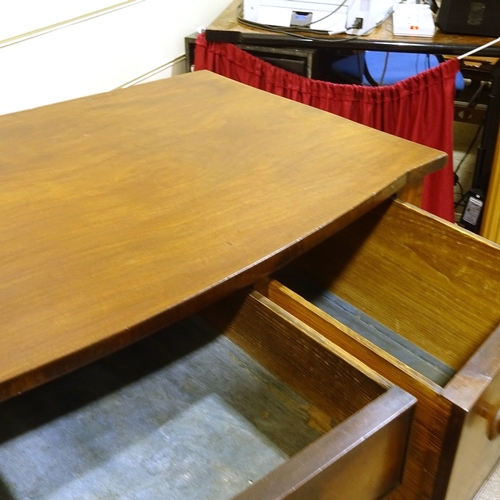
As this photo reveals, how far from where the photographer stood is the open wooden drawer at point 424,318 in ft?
1.83

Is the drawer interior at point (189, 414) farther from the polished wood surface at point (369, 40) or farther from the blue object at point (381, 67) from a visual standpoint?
the blue object at point (381, 67)

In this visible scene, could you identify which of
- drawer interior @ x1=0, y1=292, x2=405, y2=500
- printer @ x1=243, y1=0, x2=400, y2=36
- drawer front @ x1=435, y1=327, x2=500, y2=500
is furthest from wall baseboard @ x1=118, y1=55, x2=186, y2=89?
drawer front @ x1=435, y1=327, x2=500, y2=500

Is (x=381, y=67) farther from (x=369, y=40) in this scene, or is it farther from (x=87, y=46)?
(x=87, y=46)

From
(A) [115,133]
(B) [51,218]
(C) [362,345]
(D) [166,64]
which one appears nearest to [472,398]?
(C) [362,345]

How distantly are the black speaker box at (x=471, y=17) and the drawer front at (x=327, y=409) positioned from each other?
105 cm

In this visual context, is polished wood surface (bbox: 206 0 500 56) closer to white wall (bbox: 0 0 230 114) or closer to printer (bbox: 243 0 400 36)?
printer (bbox: 243 0 400 36)

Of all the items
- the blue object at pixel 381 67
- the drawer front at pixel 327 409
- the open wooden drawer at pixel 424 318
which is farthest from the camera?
the blue object at pixel 381 67

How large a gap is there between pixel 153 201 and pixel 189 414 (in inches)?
11.2

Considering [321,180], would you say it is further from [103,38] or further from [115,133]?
[103,38]

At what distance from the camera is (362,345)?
0.61m

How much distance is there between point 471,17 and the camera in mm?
1353

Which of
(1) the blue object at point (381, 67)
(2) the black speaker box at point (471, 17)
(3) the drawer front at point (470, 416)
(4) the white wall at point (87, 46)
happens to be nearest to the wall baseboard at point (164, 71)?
(4) the white wall at point (87, 46)

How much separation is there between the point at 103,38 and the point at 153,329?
3.62 ft

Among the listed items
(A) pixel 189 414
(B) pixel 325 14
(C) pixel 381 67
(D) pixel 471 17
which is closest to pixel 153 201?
(A) pixel 189 414
